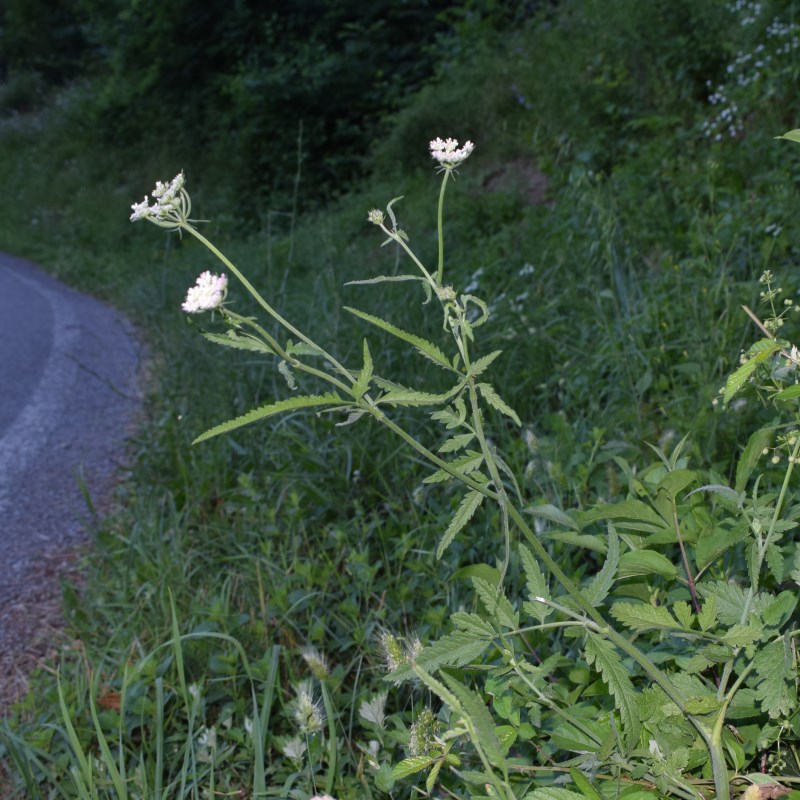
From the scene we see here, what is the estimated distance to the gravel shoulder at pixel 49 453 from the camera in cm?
258

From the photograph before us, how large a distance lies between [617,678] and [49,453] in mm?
3086

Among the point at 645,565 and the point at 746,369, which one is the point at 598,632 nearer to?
the point at 645,565

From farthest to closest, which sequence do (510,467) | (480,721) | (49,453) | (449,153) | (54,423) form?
1. (54,423)
2. (49,453)
3. (510,467)
4. (449,153)
5. (480,721)

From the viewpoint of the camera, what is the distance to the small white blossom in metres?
1.15

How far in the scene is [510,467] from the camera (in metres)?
2.71

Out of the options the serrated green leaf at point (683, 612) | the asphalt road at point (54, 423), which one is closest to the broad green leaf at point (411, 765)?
the serrated green leaf at point (683, 612)

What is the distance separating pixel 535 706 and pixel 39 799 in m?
1.12

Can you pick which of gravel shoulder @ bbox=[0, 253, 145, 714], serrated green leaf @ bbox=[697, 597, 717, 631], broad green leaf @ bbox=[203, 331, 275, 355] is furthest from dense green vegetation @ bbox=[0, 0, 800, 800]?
broad green leaf @ bbox=[203, 331, 275, 355]

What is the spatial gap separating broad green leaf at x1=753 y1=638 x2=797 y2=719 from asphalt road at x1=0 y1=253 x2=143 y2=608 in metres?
2.04

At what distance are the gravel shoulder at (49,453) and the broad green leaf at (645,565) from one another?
1.69m

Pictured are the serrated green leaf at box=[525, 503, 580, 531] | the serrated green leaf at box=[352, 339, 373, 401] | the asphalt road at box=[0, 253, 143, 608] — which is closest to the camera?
the serrated green leaf at box=[352, 339, 373, 401]

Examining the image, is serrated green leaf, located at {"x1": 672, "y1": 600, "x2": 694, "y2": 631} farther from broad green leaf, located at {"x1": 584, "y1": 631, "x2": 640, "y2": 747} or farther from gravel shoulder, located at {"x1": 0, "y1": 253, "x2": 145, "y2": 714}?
gravel shoulder, located at {"x1": 0, "y1": 253, "x2": 145, "y2": 714}

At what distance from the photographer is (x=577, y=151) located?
18.6ft

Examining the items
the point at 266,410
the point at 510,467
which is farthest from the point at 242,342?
the point at 510,467
